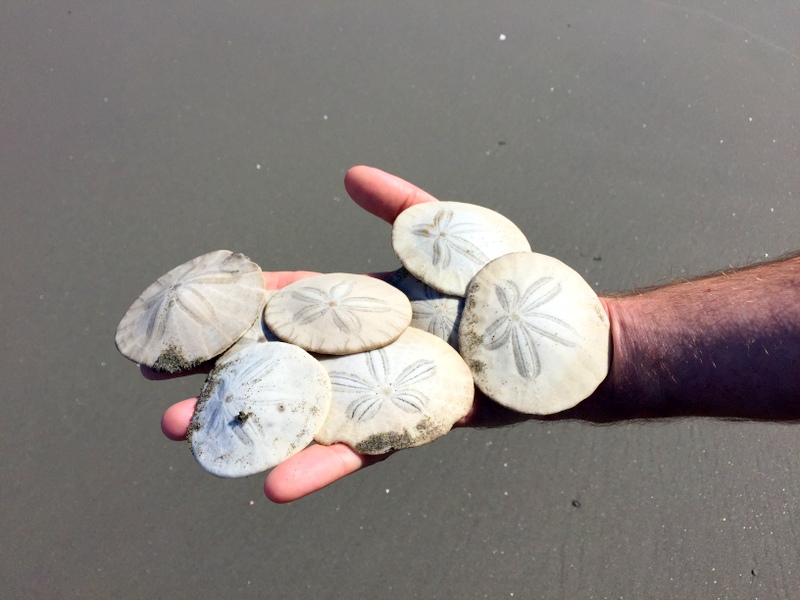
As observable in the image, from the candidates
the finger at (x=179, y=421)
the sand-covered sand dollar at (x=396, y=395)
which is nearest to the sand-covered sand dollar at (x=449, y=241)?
the sand-covered sand dollar at (x=396, y=395)

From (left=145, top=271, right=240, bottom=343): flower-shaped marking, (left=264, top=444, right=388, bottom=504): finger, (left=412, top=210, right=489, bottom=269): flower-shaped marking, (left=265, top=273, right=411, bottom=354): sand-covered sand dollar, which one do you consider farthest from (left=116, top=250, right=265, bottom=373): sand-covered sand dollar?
(left=412, top=210, right=489, bottom=269): flower-shaped marking

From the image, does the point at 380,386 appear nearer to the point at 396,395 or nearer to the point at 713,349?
the point at 396,395

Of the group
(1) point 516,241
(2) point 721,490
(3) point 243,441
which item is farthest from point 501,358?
(2) point 721,490

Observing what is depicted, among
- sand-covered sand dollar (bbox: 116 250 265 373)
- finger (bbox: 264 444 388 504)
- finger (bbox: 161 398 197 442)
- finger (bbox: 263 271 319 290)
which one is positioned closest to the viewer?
finger (bbox: 264 444 388 504)

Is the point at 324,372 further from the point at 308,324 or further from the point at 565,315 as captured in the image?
the point at 565,315

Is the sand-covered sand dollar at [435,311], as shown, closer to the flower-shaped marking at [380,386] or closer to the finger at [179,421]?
the flower-shaped marking at [380,386]

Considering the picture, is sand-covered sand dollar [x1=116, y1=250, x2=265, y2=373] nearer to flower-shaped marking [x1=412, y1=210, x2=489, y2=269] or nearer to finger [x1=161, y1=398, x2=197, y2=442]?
finger [x1=161, y1=398, x2=197, y2=442]

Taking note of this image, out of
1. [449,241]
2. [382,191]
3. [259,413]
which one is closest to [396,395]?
[259,413]

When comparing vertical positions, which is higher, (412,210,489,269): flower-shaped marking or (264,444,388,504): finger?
(412,210,489,269): flower-shaped marking
